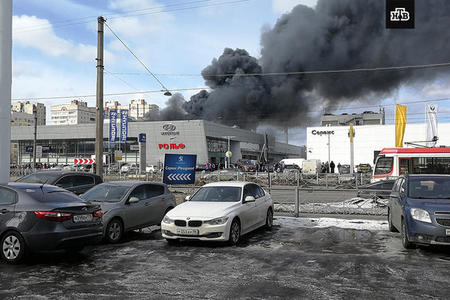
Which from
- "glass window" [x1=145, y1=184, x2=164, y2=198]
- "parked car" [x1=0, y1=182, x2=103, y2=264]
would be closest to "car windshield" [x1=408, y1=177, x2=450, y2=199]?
Answer: "glass window" [x1=145, y1=184, x2=164, y2=198]

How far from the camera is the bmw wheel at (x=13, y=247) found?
6.73 metres

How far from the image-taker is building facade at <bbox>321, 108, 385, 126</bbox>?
84312 mm

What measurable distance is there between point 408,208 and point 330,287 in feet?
10.7

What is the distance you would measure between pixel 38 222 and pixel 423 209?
22.9 feet

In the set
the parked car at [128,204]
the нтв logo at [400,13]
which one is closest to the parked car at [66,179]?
the parked car at [128,204]

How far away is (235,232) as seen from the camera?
8844mm

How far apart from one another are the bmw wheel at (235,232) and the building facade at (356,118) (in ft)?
252

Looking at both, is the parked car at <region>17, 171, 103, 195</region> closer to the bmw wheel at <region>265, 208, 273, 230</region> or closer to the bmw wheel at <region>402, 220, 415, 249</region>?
the bmw wheel at <region>265, 208, 273, 230</region>

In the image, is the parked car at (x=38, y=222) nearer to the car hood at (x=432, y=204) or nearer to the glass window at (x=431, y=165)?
the car hood at (x=432, y=204)

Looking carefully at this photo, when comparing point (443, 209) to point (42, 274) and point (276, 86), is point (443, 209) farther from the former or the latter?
point (276, 86)

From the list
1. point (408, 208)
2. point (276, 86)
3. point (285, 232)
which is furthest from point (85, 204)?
point (276, 86)

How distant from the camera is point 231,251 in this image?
8.21m

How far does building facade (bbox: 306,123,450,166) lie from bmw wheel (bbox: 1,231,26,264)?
5790 centimetres

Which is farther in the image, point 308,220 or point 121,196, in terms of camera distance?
point 308,220
